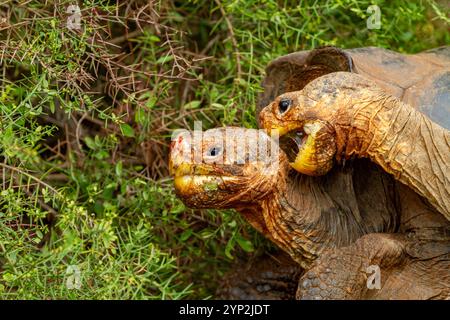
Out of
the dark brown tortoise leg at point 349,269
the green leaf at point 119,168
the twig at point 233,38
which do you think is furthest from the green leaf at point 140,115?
the dark brown tortoise leg at point 349,269

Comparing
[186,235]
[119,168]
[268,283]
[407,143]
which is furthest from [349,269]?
[119,168]

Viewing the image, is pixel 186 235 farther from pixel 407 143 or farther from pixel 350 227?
pixel 407 143

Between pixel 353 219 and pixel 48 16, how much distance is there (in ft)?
4.25

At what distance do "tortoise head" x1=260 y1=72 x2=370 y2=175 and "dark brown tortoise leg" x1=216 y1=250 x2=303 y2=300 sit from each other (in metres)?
0.88

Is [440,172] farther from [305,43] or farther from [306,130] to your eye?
[305,43]

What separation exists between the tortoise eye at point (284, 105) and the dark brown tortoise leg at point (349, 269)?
0.49m

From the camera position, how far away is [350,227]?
3230 millimetres

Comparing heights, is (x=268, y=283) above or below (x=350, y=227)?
below

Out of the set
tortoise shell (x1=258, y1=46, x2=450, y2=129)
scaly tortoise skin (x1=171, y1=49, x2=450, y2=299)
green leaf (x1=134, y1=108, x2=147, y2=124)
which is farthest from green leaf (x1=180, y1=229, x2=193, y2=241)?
scaly tortoise skin (x1=171, y1=49, x2=450, y2=299)

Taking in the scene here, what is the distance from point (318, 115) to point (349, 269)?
50 cm

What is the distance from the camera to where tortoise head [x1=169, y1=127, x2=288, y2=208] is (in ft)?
9.28

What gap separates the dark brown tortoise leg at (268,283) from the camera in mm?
3775

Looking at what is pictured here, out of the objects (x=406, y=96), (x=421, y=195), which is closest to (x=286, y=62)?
(x=406, y=96)

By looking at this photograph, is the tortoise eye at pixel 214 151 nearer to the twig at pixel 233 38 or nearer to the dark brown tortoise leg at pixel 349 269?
the dark brown tortoise leg at pixel 349 269
